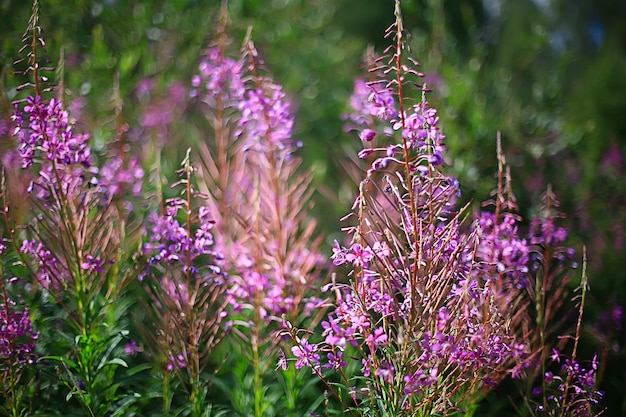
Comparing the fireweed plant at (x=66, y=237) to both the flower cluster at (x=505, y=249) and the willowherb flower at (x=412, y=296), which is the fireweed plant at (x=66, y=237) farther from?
the flower cluster at (x=505, y=249)

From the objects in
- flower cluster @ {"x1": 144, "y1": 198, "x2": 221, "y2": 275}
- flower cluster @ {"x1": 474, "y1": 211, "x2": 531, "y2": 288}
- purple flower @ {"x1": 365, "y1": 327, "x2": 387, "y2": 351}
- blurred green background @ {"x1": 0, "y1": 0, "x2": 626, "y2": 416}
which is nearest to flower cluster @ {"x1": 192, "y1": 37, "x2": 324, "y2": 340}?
flower cluster @ {"x1": 144, "y1": 198, "x2": 221, "y2": 275}

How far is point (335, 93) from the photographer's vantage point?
6387mm

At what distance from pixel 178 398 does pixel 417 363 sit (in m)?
1.69

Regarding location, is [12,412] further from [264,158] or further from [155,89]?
[155,89]

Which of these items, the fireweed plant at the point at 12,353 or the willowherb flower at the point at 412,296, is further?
the fireweed plant at the point at 12,353

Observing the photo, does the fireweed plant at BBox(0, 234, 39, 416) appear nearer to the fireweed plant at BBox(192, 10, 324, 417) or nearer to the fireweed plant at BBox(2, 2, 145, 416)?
the fireweed plant at BBox(2, 2, 145, 416)

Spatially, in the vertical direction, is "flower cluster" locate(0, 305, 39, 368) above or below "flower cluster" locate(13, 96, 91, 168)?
below

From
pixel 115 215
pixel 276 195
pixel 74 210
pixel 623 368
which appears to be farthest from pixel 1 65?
pixel 623 368

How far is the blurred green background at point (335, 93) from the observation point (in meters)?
3.58

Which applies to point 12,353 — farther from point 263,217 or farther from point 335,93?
point 335,93

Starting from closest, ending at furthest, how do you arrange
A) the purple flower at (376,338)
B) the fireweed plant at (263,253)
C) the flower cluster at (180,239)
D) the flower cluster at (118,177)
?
the purple flower at (376,338) < the flower cluster at (180,239) < the fireweed plant at (263,253) < the flower cluster at (118,177)

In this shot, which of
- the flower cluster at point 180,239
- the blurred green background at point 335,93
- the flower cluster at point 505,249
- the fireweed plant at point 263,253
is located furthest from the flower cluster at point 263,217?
the flower cluster at point 505,249

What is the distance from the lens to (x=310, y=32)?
22.1 ft

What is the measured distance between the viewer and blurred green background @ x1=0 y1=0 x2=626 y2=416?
3.58 meters
